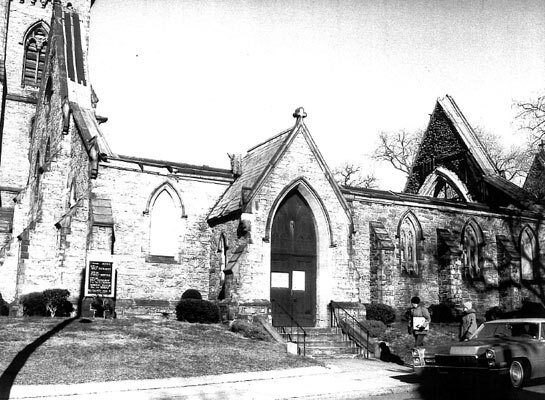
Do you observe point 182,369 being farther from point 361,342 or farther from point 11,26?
Answer: point 11,26

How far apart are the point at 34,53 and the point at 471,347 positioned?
116 feet

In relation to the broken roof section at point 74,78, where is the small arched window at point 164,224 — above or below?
below

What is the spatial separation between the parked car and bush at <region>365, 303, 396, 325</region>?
30.5 ft

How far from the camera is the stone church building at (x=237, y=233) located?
22062mm

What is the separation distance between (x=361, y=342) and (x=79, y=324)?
30.0 feet

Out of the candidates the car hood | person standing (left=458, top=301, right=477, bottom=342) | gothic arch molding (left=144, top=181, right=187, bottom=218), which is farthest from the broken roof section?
the car hood

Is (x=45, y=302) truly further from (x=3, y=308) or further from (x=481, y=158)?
(x=481, y=158)

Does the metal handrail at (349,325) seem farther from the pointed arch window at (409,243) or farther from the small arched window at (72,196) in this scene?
the small arched window at (72,196)

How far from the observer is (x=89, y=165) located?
75.6 ft

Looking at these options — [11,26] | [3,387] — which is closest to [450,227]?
[3,387]

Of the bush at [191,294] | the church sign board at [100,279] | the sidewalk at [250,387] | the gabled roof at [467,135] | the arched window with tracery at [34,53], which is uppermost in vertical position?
the arched window with tracery at [34,53]

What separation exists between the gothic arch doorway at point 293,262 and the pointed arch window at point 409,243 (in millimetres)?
6415

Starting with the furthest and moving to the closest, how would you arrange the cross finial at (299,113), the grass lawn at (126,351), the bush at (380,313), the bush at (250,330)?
the bush at (380,313)
the cross finial at (299,113)
the bush at (250,330)
the grass lawn at (126,351)

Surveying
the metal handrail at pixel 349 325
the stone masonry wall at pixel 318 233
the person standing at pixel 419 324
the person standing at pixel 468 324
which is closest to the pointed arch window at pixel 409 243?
the stone masonry wall at pixel 318 233
